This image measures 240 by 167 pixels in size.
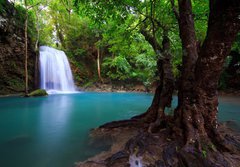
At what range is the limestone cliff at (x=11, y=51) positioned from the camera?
13.9m

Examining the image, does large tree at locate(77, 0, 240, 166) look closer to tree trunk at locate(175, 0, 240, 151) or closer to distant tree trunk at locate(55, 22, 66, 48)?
tree trunk at locate(175, 0, 240, 151)

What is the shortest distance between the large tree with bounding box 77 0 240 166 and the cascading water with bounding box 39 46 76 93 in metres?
16.4

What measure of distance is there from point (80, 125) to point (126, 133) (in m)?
2.12

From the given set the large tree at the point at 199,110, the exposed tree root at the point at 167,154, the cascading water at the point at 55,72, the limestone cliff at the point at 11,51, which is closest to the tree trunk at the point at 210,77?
the large tree at the point at 199,110

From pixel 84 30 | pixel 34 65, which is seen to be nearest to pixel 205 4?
pixel 34 65

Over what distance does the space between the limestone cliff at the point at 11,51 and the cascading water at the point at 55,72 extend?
103 inches

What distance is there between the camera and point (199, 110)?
120 inches

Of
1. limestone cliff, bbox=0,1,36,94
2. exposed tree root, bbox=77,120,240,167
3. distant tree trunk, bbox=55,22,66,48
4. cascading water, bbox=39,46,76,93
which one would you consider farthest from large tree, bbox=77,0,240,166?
distant tree trunk, bbox=55,22,66,48

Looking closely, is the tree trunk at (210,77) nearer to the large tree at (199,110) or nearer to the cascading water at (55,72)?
the large tree at (199,110)

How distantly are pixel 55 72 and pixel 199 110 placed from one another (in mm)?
18556

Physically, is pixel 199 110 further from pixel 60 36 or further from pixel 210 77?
pixel 60 36

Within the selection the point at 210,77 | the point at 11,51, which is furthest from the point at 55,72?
the point at 210,77

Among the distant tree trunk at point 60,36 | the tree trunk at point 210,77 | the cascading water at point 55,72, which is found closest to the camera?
the tree trunk at point 210,77

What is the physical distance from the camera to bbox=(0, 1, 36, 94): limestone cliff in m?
13.9
